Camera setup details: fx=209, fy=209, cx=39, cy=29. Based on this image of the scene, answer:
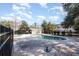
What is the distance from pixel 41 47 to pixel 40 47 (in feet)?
0.04

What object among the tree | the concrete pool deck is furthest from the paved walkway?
the tree

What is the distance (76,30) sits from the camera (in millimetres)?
2676

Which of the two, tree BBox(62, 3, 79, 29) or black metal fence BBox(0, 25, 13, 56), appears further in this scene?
tree BBox(62, 3, 79, 29)

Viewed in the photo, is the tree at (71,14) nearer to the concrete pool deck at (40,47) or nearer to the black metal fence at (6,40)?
the concrete pool deck at (40,47)

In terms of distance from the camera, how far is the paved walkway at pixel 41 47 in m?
2.65

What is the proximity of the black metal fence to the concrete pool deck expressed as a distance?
0.06m

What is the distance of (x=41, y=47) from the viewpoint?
2.66 metres

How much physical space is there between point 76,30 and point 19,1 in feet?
2.68

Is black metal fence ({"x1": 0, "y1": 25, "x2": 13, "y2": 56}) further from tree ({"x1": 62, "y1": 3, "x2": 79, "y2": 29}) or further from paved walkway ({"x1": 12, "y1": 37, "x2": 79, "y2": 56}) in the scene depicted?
tree ({"x1": 62, "y1": 3, "x2": 79, "y2": 29})

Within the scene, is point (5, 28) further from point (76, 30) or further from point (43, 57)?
point (76, 30)

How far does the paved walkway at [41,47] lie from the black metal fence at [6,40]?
0.22ft

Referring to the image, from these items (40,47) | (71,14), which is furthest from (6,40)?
(71,14)

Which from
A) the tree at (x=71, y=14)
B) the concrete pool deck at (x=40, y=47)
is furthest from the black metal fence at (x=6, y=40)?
the tree at (x=71, y=14)

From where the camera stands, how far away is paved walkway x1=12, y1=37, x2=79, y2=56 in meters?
2.65
